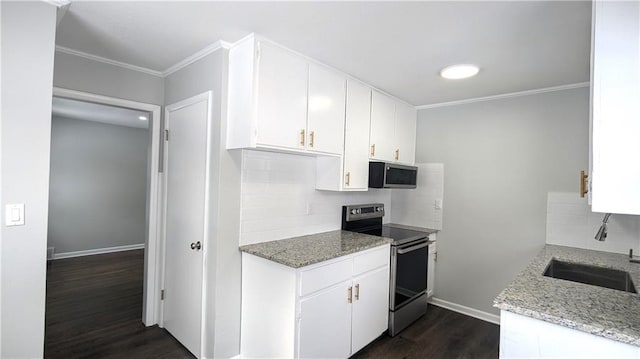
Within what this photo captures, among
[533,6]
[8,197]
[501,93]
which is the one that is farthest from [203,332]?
[501,93]

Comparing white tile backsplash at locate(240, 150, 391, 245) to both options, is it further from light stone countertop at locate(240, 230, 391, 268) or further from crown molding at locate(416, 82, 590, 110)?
crown molding at locate(416, 82, 590, 110)

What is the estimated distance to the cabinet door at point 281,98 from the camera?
211 cm

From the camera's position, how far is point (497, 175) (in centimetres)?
325

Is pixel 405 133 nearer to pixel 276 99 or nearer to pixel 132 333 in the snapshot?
pixel 276 99

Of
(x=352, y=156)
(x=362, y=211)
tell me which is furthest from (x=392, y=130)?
(x=362, y=211)

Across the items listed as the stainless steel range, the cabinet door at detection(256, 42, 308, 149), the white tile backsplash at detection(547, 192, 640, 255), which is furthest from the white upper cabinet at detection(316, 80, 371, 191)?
Result: the white tile backsplash at detection(547, 192, 640, 255)

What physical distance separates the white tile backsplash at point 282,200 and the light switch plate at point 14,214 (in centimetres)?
121

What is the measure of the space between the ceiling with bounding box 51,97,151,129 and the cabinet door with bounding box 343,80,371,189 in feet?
9.14

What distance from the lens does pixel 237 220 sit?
7.67ft

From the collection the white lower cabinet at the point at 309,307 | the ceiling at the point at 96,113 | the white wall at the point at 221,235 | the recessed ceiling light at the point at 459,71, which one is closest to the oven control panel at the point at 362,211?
the white lower cabinet at the point at 309,307

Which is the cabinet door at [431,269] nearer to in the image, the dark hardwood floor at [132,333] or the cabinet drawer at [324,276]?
the dark hardwood floor at [132,333]

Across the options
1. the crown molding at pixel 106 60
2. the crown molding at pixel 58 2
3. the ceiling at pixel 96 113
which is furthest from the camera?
the ceiling at pixel 96 113

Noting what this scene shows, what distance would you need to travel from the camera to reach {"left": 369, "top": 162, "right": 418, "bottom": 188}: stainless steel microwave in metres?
3.06

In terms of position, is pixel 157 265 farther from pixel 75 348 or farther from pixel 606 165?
pixel 606 165
